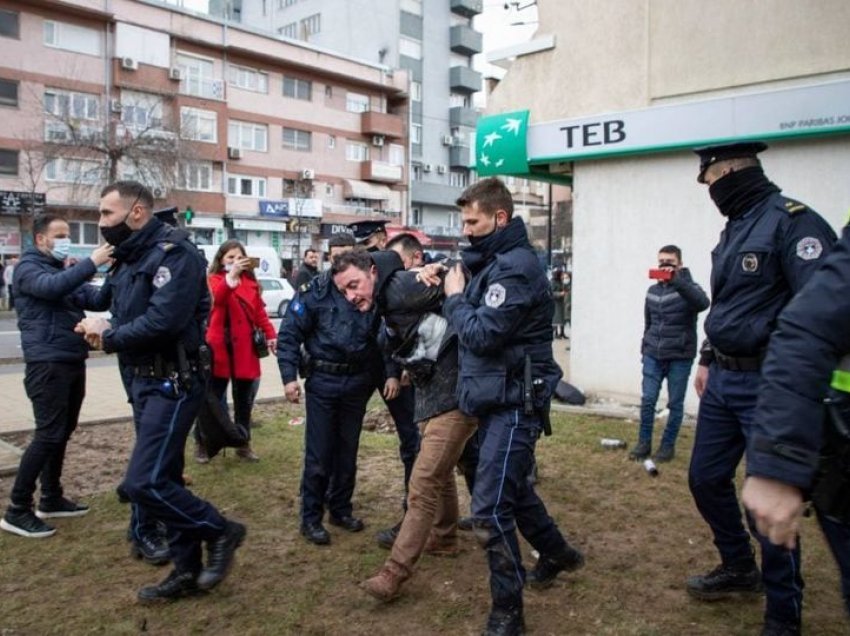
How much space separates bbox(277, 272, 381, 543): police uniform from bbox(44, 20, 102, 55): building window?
1340 inches

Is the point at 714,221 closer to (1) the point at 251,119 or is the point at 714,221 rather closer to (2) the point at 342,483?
(2) the point at 342,483

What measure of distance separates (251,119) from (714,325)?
4048 cm

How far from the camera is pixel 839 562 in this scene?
2.34 m

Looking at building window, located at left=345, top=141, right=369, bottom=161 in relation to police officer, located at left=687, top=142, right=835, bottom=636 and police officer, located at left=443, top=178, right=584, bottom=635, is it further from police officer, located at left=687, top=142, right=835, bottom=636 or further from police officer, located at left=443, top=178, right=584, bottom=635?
police officer, located at left=687, top=142, right=835, bottom=636

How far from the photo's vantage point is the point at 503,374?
3562mm

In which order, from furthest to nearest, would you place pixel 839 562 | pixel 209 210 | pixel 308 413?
pixel 209 210, pixel 308 413, pixel 839 562

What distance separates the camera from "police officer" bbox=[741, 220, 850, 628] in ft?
6.25

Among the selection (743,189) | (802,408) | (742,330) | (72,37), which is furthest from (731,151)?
(72,37)

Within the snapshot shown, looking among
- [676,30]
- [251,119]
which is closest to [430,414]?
[676,30]

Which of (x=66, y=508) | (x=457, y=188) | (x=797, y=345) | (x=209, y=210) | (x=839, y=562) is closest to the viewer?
(x=797, y=345)

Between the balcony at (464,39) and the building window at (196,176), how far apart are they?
2566 cm

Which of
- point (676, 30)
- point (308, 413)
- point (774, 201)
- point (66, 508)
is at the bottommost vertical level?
point (66, 508)

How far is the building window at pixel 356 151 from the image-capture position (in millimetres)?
46656

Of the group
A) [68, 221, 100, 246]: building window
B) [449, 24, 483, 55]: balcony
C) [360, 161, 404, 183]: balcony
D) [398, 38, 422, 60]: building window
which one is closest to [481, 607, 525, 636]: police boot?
[68, 221, 100, 246]: building window
